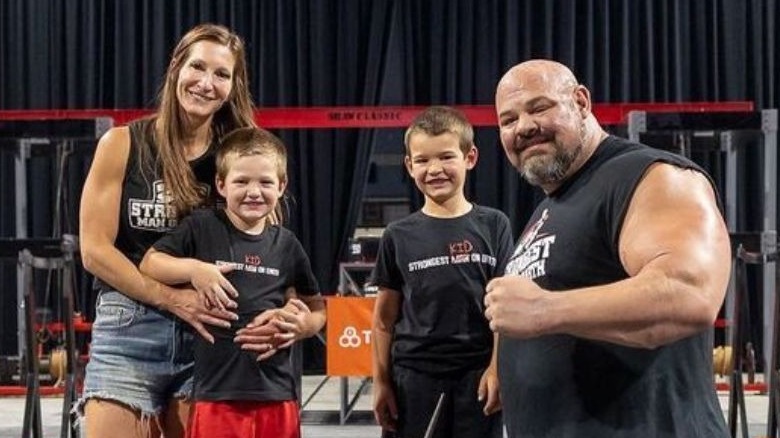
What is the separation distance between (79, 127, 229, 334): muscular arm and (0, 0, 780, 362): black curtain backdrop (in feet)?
17.1

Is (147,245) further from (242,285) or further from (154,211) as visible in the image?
(242,285)

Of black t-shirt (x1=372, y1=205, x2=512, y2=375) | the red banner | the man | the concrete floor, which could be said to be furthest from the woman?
the red banner

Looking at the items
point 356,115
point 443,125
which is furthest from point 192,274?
point 356,115

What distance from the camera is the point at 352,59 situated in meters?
7.15

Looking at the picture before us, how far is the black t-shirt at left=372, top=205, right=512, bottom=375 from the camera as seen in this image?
2141mm

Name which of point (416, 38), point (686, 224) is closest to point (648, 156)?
point (686, 224)

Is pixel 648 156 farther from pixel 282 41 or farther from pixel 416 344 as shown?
pixel 282 41

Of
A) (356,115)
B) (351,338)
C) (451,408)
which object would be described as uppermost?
(356,115)

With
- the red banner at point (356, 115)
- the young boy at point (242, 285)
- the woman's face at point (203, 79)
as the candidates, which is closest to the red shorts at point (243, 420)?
the young boy at point (242, 285)

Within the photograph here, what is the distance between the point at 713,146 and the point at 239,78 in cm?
399

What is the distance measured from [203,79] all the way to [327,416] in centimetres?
301

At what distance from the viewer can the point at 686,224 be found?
1103mm

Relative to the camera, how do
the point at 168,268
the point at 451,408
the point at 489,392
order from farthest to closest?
the point at 451,408
the point at 489,392
the point at 168,268

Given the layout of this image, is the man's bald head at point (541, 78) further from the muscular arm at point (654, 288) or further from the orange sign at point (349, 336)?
the orange sign at point (349, 336)
